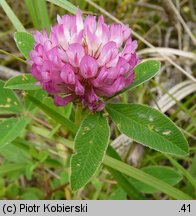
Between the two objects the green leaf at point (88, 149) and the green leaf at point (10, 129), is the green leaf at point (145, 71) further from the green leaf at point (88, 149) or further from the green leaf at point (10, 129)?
the green leaf at point (10, 129)

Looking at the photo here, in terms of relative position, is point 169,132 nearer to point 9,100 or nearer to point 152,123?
point 152,123

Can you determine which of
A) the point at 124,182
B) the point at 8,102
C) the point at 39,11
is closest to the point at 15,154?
the point at 8,102

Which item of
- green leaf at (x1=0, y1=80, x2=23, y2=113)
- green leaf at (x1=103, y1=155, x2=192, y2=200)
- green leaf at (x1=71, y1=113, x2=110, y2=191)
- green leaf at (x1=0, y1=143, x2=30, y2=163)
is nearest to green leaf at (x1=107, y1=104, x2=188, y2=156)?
green leaf at (x1=71, y1=113, x2=110, y2=191)

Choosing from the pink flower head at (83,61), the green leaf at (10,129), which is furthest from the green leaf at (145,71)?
the green leaf at (10,129)

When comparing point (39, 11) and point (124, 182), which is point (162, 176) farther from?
point (39, 11)

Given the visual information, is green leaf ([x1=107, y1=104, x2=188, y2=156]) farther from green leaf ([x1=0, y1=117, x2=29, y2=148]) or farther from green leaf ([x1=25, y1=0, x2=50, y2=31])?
green leaf ([x1=25, y1=0, x2=50, y2=31])
